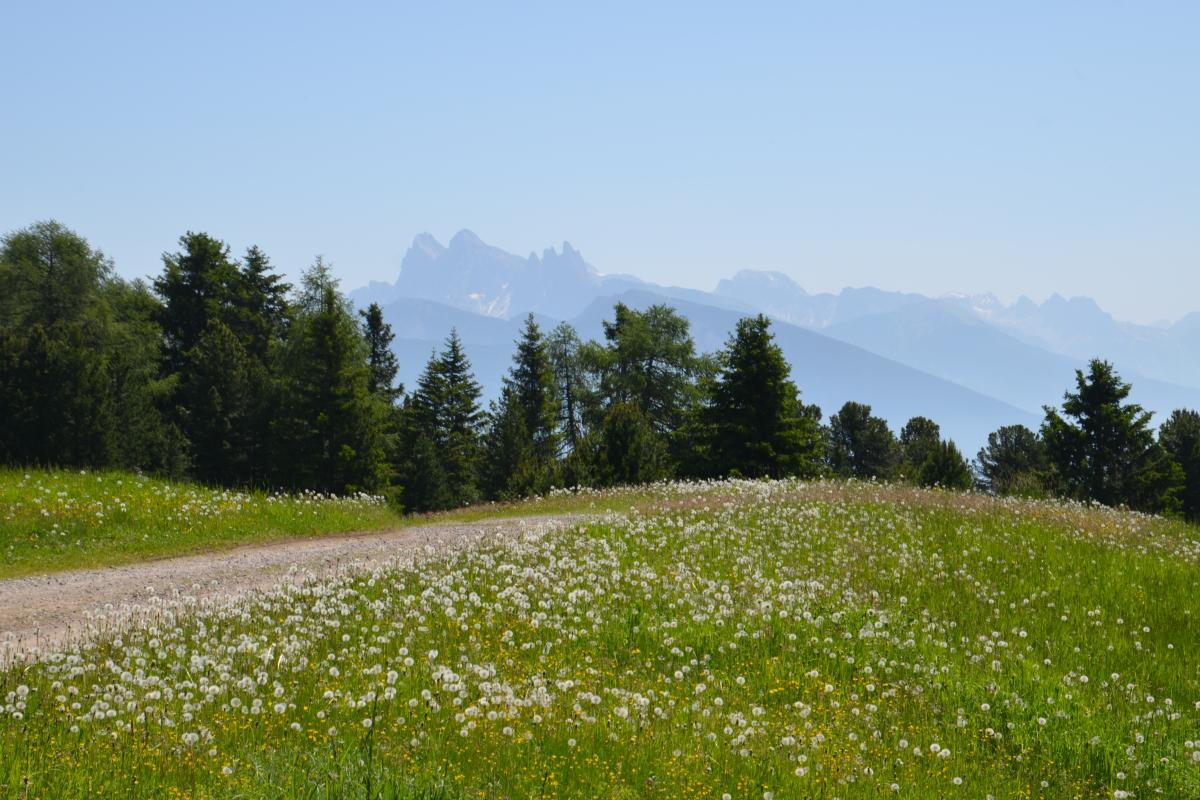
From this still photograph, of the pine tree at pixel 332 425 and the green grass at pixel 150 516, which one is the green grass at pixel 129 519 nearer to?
the green grass at pixel 150 516

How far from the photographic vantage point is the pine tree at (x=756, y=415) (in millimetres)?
39781

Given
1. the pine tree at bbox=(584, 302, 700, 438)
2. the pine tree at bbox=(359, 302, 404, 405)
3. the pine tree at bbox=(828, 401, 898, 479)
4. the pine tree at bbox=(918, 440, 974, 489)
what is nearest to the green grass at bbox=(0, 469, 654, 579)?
the pine tree at bbox=(918, 440, 974, 489)

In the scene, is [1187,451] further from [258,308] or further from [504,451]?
[258,308]

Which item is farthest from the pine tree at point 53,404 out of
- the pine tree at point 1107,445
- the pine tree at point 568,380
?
the pine tree at point 1107,445

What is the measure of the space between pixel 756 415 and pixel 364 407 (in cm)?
2035

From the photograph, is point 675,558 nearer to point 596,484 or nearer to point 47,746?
point 47,746

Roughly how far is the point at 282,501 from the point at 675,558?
42.5 ft

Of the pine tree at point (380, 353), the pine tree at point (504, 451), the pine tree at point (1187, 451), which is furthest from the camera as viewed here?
the pine tree at point (380, 353)

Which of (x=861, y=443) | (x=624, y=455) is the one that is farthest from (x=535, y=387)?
(x=861, y=443)

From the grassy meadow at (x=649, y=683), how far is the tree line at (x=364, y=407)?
50.0ft

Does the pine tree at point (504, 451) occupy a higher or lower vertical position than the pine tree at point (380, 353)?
lower

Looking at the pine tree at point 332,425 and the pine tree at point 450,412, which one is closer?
the pine tree at point 332,425

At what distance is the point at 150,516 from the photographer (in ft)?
59.7

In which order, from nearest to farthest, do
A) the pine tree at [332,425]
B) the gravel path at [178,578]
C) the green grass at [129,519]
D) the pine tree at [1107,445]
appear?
the gravel path at [178,578] → the green grass at [129,519] → the pine tree at [332,425] → the pine tree at [1107,445]
